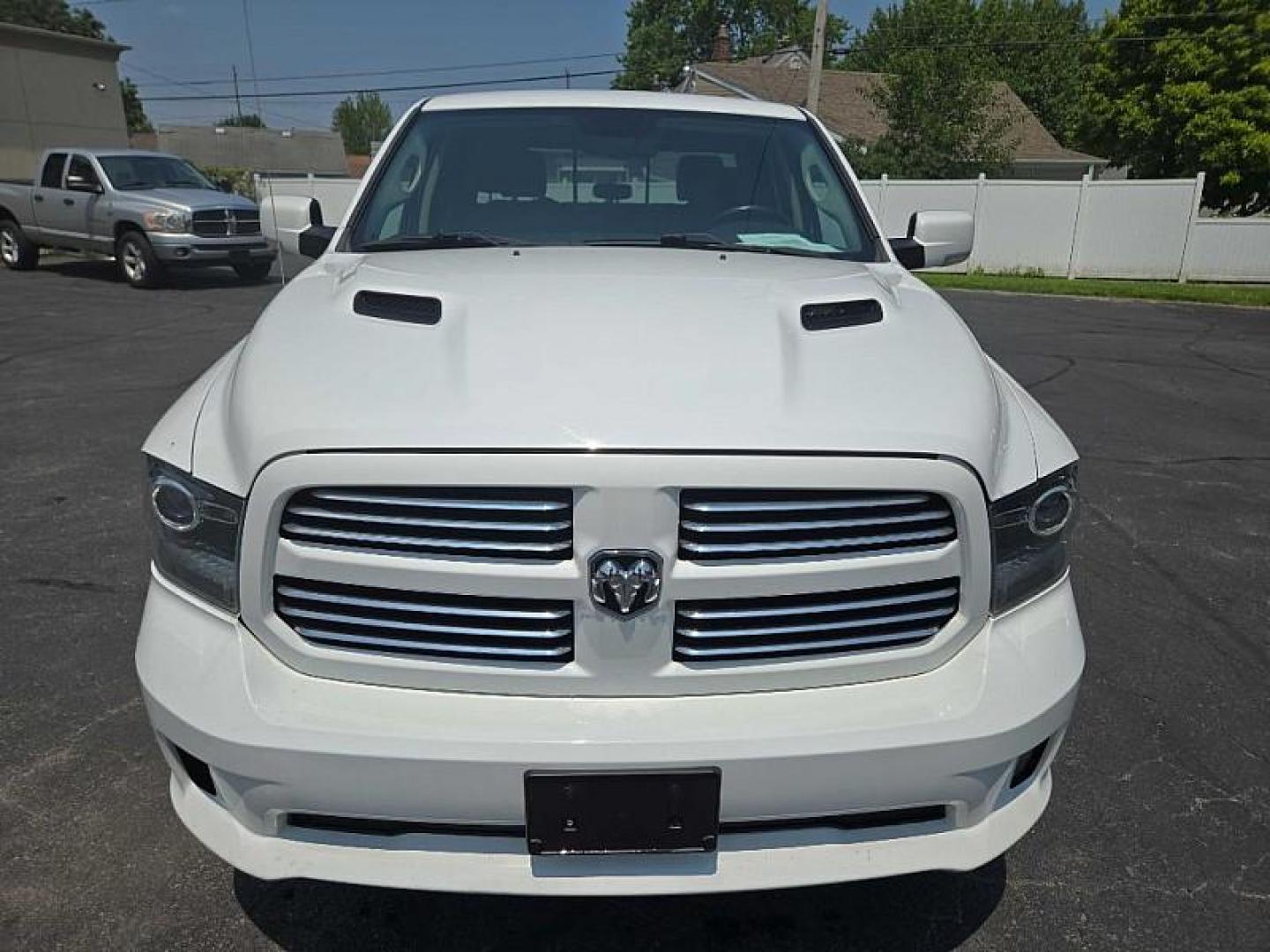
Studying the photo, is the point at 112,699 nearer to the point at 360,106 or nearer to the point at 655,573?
the point at 655,573

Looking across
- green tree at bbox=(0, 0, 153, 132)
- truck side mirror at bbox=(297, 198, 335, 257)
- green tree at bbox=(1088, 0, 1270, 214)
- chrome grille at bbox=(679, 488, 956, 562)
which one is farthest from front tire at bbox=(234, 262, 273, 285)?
green tree at bbox=(0, 0, 153, 132)

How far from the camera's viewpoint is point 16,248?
1555cm

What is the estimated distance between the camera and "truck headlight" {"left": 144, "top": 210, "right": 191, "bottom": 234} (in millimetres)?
13000

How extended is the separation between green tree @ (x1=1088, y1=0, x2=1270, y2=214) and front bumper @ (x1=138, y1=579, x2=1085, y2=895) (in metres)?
27.9

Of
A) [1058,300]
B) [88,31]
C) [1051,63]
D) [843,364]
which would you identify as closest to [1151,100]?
[1058,300]

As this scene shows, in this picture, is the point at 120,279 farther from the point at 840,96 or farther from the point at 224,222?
the point at 840,96

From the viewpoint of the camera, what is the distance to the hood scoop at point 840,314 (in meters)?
2.05

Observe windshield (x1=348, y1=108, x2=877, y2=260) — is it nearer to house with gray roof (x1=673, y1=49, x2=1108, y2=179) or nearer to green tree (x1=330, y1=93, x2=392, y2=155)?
house with gray roof (x1=673, y1=49, x2=1108, y2=179)

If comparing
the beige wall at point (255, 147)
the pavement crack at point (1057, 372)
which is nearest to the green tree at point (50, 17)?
the beige wall at point (255, 147)

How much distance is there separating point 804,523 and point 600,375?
472 mm

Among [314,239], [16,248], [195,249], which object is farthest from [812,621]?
[16,248]

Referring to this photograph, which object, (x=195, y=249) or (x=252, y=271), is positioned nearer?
(x=195, y=249)

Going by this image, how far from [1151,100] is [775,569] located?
31.4m

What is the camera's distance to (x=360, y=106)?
116 m
